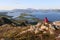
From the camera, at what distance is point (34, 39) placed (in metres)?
24.1

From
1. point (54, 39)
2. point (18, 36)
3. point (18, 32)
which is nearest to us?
point (54, 39)

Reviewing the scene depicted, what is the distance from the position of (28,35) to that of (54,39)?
3100 mm

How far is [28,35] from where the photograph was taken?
25.1 metres

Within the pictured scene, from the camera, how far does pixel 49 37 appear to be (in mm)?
24750

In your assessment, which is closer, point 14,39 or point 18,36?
point 14,39

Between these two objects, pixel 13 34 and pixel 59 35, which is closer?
pixel 59 35

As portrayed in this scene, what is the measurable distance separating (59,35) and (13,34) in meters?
5.48

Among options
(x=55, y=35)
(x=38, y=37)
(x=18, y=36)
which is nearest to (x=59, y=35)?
(x=55, y=35)

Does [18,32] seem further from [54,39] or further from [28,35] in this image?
→ [54,39]

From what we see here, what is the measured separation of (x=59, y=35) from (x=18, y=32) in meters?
5.42

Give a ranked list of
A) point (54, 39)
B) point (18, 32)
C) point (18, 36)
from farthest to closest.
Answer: point (18, 32) < point (18, 36) < point (54, 39)

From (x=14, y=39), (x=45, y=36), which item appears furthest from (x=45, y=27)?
(x=14, y=39)

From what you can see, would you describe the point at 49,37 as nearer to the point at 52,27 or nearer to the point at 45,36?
the point at 45,36

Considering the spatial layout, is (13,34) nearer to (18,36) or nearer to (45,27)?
(18,36)
